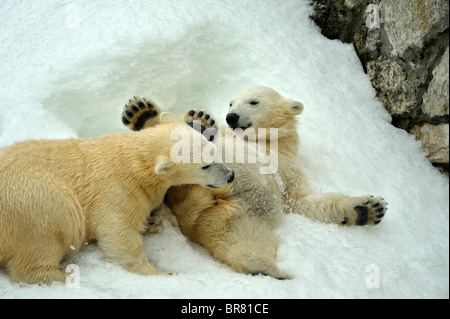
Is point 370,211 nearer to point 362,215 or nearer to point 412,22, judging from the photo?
point 362,215

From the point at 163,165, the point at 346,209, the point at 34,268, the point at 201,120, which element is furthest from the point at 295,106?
the point at 34,268

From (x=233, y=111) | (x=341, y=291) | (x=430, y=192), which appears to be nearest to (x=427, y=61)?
(x=430, y=192)

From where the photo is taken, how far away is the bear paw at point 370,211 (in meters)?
3.27

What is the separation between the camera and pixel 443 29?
3.06 m

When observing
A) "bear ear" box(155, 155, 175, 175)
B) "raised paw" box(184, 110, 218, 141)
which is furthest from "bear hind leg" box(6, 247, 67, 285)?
"raised paw" box(184, 110, 218, 141)

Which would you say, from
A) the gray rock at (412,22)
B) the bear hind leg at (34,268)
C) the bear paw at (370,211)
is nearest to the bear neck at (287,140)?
the bear paw at (370,211)

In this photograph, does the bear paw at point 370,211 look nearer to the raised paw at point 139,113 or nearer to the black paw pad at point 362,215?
the black paw pad at point 362,215

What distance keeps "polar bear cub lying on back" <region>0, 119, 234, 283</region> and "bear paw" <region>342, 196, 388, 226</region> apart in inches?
39.5

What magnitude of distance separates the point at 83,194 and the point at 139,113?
1113 millimetres

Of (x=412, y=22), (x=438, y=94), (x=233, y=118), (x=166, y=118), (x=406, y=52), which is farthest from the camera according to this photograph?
(x=233, y=118)

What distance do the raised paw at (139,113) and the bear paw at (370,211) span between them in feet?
5.64

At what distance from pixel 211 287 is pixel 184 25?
9.77 ft

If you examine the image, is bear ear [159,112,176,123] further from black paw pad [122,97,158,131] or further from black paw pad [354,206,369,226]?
black paw pad [354,206,369,226]

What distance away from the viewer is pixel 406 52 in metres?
3.88
